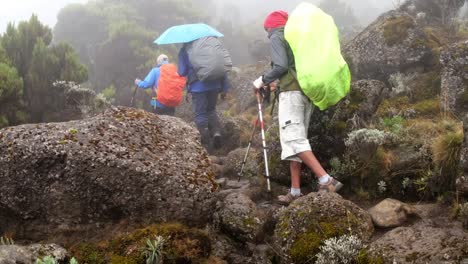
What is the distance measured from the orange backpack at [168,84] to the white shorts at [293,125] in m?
4.39

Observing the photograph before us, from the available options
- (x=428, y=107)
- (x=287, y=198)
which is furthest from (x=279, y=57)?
(x=428, y=107)

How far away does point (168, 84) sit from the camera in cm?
962

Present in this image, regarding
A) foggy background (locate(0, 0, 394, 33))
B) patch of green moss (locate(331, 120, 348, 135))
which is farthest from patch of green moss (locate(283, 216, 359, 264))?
foggy background (locate(0, 0, 394, 33))

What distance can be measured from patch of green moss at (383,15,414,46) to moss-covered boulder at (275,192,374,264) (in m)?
6.34

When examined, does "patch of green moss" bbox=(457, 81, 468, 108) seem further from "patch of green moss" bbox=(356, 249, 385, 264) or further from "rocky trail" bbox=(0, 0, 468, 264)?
"patch of green moss" bbox=(356, 249, 385, 264)

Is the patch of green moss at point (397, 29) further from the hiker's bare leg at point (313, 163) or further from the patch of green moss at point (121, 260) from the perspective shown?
the patch of green moss at point (121, 260)

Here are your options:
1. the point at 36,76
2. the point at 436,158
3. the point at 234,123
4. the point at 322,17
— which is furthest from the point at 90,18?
the point at 436,158

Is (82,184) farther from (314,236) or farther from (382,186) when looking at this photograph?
(382,186)

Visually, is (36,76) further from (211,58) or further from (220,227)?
(220,227)

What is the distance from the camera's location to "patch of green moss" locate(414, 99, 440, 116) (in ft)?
25.8

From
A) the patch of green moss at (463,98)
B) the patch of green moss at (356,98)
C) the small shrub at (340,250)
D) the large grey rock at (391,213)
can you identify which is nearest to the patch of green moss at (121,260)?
the small shrub at (340,250)

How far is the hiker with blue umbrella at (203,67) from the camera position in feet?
26.9

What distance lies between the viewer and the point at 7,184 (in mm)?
4734

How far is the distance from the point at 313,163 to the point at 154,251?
2311 millimetres
